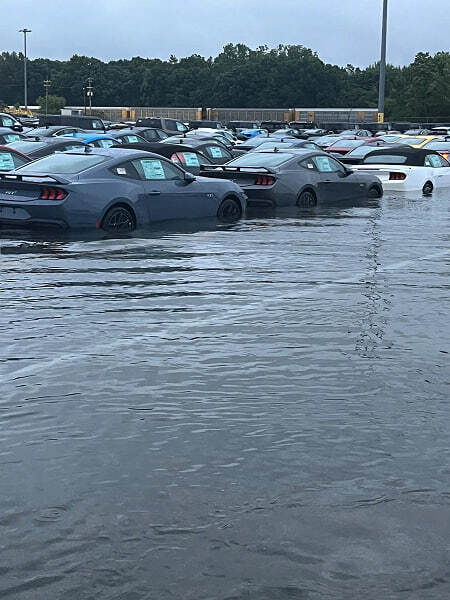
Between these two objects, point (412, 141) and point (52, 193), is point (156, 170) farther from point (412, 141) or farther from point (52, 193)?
point (412, 141)

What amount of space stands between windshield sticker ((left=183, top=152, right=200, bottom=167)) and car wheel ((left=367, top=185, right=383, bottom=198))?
3.58m

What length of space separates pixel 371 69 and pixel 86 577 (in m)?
151

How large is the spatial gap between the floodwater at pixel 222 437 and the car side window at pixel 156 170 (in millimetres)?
4728

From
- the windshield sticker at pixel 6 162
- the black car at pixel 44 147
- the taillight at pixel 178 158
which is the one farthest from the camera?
the black car at pixel 44 147

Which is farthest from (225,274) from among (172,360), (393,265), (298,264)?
Result: (172,360)

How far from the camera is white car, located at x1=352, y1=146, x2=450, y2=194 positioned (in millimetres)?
25203

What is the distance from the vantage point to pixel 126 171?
1648 centimetres

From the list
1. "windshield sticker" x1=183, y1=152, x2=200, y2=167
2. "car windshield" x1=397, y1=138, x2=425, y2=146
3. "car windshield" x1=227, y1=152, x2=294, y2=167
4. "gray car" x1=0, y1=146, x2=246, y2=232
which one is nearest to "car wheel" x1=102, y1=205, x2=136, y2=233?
"gray car" x1=0, y1=146, x2=246, y2=232

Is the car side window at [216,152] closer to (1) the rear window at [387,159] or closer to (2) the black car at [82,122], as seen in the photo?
(1) the rear window at [387,159]

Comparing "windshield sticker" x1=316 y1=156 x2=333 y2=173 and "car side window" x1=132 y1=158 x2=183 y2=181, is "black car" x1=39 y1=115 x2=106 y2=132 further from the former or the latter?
"car side window" x1=132 y1=158 x2=183 y2=181

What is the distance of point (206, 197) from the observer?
1808 centimetres

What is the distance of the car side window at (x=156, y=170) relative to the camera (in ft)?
55.3

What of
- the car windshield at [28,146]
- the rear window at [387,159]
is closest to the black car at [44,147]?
the car windshield at [28,146]

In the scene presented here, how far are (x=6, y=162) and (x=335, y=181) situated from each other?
666cm
